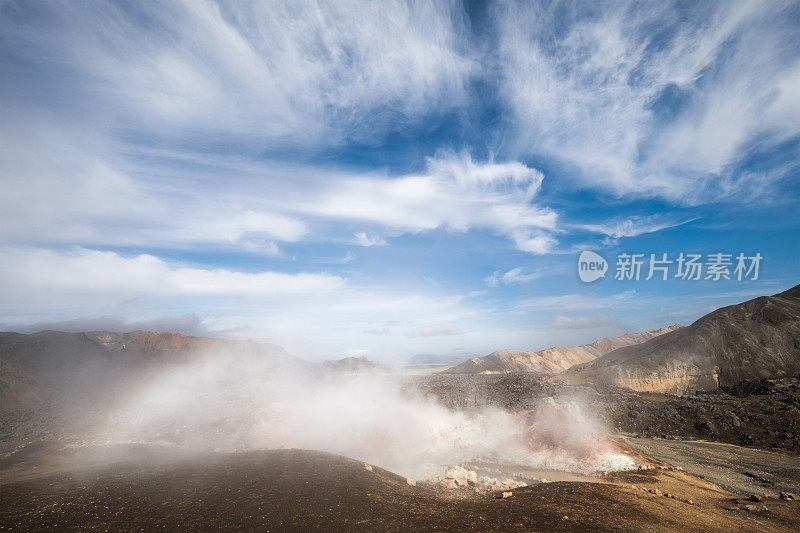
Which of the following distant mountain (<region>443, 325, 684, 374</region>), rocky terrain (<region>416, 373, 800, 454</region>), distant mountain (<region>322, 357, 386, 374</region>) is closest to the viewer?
rocky terrain (<region>416, 373, 800, 454</region>)

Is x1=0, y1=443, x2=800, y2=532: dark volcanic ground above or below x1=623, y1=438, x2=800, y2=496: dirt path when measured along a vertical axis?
above

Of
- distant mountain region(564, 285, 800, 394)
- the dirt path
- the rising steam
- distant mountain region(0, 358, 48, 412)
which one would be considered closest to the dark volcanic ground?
the dirt path

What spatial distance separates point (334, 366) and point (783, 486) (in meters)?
88.1

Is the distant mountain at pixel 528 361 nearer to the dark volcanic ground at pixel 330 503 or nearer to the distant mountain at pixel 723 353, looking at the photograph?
the distant mountain at pixel 723 353

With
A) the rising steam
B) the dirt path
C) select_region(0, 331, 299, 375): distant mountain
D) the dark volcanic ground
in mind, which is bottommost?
the dirt path

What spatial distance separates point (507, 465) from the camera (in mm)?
26391

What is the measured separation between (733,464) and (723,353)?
55.1 meters

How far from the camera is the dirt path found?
2231 cm

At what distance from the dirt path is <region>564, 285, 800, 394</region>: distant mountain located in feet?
127

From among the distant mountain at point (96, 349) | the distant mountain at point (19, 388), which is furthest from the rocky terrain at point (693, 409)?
the distant mountain at point (96, 349)

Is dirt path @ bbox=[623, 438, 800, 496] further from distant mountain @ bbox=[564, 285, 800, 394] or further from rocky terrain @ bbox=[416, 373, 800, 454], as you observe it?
distant mountain @ bbox=[564, 285, 800, 394]

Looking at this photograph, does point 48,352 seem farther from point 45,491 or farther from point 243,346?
point 45,491

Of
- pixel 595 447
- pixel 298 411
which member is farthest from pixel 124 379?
pixel 595 447

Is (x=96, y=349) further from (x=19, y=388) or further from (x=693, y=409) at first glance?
(x=693, y=409)
